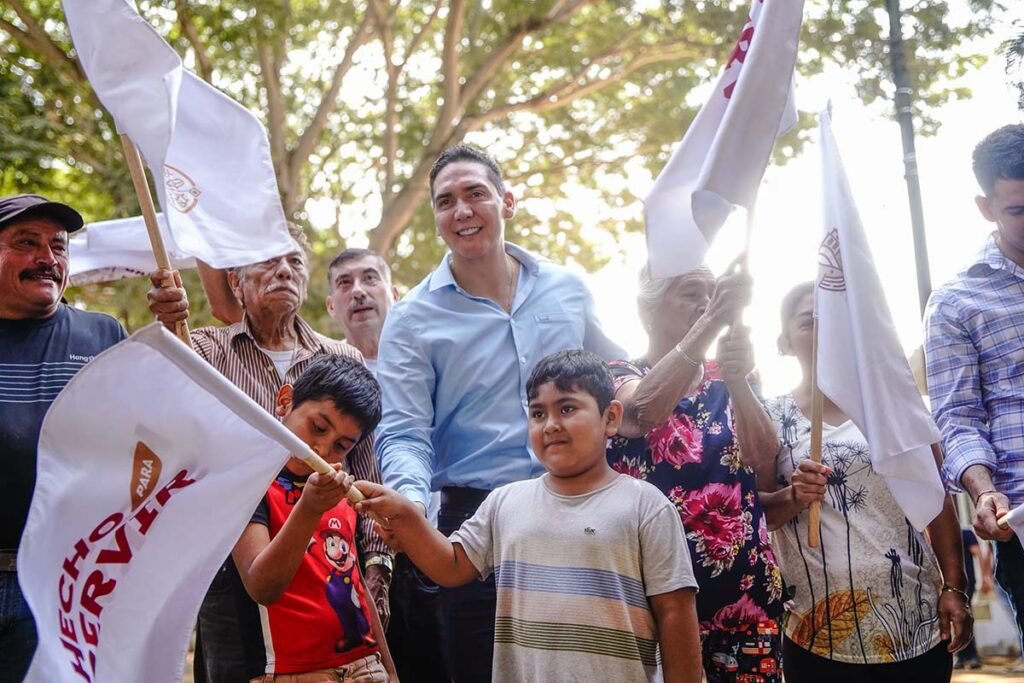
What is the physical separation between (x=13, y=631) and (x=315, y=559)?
0.97 metres

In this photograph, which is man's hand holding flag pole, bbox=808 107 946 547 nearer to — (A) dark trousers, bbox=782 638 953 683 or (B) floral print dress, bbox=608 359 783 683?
(B) floral print dress, bbox=608 359 783 683

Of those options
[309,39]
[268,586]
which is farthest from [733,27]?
[268,586]

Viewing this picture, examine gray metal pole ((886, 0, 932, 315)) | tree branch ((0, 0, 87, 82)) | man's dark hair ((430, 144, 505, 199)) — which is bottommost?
man's dark hair ((430, 144, 505, 199))

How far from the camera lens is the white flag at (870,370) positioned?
3977 mm

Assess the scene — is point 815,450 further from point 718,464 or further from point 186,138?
point 186,138

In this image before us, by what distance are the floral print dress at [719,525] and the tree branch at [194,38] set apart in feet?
25.8

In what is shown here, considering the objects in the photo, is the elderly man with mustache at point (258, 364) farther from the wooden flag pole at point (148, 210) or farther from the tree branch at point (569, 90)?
the tree branch at point (569, 90)

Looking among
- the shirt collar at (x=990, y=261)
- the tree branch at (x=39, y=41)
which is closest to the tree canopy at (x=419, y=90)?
the tree branch at (x=39, y=41)

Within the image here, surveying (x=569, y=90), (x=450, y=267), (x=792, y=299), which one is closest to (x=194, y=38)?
(x=569, y=90)

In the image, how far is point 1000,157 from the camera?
13.0 ft

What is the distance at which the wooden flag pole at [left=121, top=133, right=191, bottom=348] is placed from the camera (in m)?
3.73

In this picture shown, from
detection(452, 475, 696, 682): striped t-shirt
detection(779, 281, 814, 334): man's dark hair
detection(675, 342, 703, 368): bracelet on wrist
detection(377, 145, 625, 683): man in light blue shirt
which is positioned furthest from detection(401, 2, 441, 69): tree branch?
detection(452, 475, 696, 682): striped t-shirt

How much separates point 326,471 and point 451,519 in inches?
36.9

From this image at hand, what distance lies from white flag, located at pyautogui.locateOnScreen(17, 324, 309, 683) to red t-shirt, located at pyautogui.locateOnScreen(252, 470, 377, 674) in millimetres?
695
